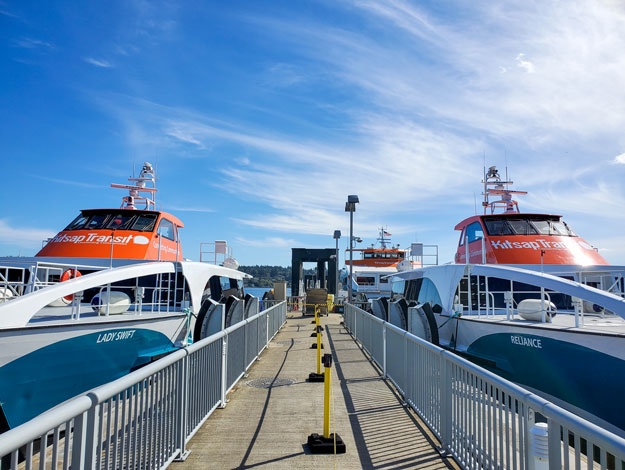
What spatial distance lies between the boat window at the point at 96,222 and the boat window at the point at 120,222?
26 centimetres

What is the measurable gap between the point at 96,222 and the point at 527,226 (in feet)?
52.7

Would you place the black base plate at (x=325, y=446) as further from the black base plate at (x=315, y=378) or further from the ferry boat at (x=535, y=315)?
the ferry boat at (x=535, y=315)

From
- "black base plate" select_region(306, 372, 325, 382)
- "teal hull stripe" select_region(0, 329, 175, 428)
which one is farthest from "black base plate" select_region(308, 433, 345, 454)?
"teal hull stripe" select_region(0, 329, 175, 428)

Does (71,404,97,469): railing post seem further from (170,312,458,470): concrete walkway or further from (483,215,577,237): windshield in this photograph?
(483,215,577,237): windshield

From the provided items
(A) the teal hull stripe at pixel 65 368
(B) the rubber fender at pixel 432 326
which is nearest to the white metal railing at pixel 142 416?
(A) the teal hull stripe at pixel 65 368

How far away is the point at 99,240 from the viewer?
14.5m

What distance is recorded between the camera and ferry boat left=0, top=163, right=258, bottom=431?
651cm

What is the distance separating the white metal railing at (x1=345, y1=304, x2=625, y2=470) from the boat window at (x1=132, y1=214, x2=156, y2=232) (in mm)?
10380

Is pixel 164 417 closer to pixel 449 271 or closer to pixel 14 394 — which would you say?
pixel 14 394

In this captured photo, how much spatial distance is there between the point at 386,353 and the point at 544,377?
303 cm

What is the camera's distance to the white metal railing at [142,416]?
2.66 metres

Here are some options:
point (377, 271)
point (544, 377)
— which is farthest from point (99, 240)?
point (377, 271)

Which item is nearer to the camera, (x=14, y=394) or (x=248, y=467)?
(x=248, y=467)

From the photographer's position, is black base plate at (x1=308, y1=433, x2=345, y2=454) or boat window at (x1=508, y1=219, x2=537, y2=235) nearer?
black base plate at (x1=308, y1=433, x2=345, y2=454)
